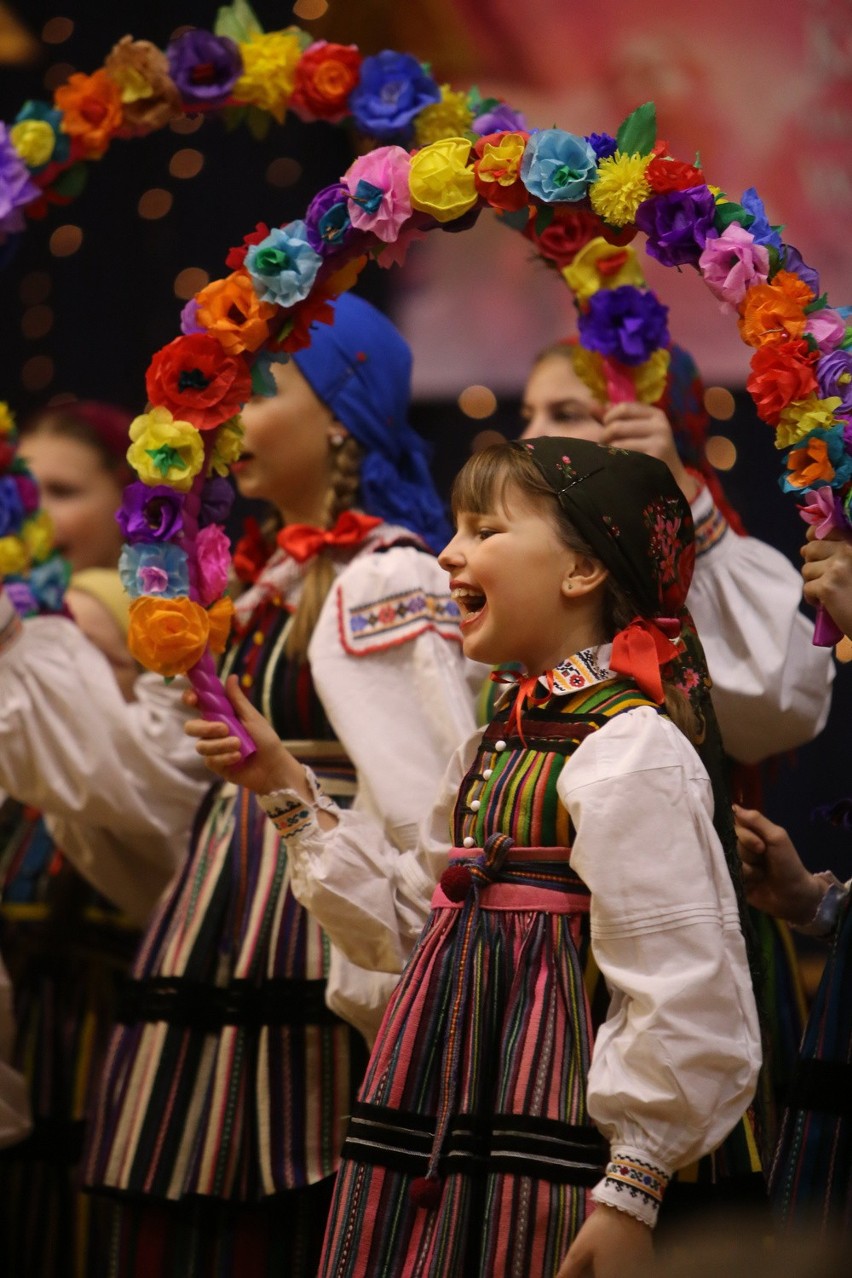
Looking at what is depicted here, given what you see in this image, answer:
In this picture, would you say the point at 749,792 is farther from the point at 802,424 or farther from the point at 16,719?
the point at 16,719

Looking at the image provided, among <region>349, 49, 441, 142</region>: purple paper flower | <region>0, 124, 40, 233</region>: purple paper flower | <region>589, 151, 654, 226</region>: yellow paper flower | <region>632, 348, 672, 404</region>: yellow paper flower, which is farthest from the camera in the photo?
<region>0, 124, 40, 233</region>: purple paper flower

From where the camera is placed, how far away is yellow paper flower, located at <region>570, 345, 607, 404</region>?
2.62 meters

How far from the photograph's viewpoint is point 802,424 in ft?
6.37

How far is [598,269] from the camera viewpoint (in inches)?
103

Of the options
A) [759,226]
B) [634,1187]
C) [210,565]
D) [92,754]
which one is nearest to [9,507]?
[92,754]

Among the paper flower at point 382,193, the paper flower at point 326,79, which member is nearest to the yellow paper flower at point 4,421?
the paper flower at point 326,79

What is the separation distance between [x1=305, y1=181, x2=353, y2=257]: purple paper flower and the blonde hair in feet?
2.14

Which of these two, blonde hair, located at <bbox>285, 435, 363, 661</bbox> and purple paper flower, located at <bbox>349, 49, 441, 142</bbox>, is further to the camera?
purple paper flower, located at <bbox>349, 49, 441, 142</bbox>

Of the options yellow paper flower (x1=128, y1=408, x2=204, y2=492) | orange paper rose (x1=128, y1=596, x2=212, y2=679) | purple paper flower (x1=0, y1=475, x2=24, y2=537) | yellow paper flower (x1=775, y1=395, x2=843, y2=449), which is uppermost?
purple paper flower (x1=0, y1=475, x2=24, y2=537)

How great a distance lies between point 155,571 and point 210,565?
0.28 ft

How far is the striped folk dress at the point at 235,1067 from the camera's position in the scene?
244 centimetres

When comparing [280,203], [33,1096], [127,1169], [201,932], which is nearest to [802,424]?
[201,932]

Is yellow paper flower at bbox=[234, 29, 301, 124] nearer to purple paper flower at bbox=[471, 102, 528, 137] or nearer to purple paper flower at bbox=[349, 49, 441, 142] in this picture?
purple paper flower at bbox=[349, 49, 441, 142]

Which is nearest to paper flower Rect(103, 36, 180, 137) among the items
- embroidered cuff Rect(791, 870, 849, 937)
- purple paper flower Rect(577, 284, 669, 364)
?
purple paper flower Rect(577, 284, 669, 364)
